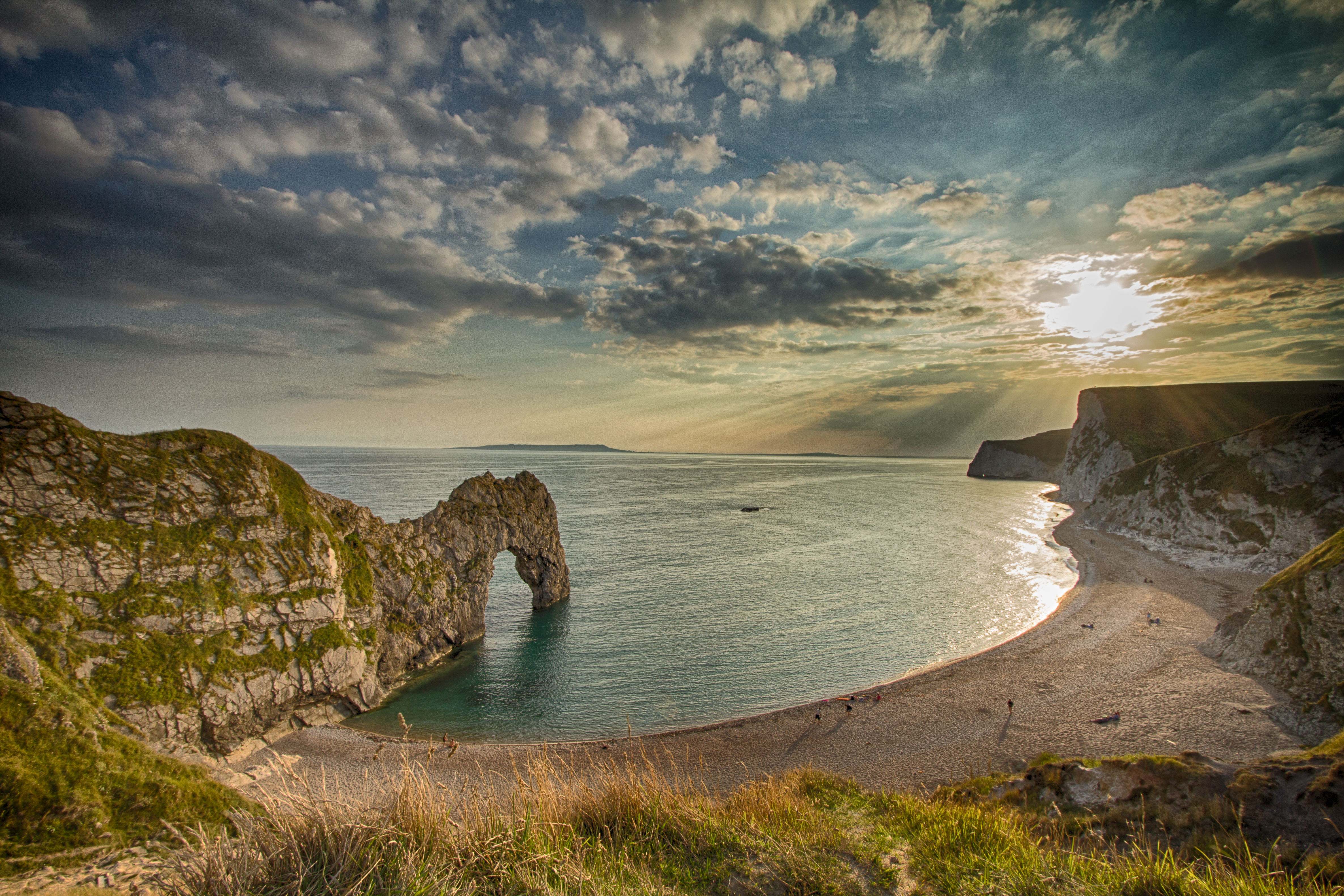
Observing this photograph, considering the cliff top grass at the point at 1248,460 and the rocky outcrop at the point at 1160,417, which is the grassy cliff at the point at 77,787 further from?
the rocky outcrop at the point at 1160,417

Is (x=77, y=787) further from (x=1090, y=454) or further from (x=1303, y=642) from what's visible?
(x=1090, y=454)

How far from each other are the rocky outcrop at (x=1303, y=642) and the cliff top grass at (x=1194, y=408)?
76.9 m

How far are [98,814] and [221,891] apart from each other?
8591mm

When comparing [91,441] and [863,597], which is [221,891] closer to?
[91,441]

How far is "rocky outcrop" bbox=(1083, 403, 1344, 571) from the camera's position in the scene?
44438 millimetres

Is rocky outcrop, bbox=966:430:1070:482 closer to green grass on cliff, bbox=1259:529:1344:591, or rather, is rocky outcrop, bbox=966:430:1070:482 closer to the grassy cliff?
green grass on cliff, bbox=1259:529:1344:591

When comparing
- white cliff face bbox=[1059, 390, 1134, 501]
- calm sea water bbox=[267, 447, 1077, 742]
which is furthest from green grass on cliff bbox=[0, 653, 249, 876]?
white cliff face bbox=[1059, 390, 1134, 501]

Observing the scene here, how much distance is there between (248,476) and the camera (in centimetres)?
2452

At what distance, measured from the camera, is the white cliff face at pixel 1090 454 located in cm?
9619

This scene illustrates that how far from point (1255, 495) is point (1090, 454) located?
62.4 meters

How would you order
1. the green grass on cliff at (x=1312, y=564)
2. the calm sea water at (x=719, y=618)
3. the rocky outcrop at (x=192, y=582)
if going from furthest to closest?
1. the calm sea water at (x=719, y=618)
2. the green grass on cliff at (x=1312, y=564)
3. the rocky outcrop at (x=192, y=582)

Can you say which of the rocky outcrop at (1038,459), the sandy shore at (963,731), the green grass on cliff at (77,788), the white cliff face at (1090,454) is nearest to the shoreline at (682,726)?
the sandy shore at (963,731)

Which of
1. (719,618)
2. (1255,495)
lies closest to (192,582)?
(719,618)

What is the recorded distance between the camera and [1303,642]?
82.0 feet
